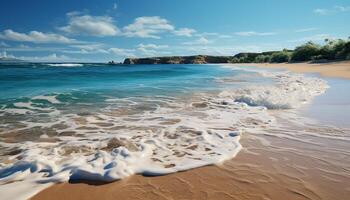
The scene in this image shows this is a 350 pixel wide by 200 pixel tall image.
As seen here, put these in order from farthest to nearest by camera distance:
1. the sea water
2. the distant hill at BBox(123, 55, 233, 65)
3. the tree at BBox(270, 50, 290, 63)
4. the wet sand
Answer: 1. the distant hill at BBox(123, 55, 233, 65)
2. the tree at BBox(270, 50, 290, 63)
3. the sea water
4. the wet sand

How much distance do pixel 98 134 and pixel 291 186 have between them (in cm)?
405

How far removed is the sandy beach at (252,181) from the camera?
10.1 feet

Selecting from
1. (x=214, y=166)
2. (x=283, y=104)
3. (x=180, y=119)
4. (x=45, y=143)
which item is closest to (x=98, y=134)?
(x=45, y=143)

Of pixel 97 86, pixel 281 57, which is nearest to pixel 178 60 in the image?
pixel 281 57

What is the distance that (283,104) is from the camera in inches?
331

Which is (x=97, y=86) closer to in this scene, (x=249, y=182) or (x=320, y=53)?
(x=249, y=182)

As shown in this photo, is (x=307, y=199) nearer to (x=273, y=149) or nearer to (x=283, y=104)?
(x=273, y=149)

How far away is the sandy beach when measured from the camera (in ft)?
10.1

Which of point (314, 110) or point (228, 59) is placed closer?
point (314, 110)

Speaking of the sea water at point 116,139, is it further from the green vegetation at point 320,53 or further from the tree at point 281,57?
the tree at point 281,57

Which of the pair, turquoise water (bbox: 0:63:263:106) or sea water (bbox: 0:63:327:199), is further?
turquoise water (bbox: 0:63:263:106)

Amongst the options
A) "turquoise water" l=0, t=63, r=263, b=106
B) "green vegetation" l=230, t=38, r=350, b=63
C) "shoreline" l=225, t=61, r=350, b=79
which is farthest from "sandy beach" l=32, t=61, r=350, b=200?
"green vegetation" l=230, t=38, r=350, b=63

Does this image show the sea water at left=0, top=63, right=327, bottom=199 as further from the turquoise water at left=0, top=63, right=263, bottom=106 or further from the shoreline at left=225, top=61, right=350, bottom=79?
the shoreline at left=225, top=61, right=350, bottom=79

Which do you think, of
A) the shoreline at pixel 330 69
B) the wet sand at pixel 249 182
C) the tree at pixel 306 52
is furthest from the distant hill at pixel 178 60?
the wet sand at pixel 249 182
